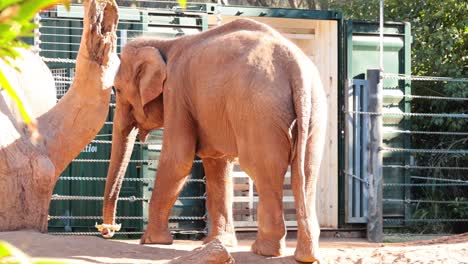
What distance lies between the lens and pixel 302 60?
22.5 feet

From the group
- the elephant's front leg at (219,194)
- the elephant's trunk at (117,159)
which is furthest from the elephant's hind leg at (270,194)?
the elephant's trunk at (117,159)

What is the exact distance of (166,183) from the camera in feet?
Result: 25.3

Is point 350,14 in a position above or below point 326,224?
above

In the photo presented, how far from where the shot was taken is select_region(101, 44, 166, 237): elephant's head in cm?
822

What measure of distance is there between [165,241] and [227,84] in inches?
61.0

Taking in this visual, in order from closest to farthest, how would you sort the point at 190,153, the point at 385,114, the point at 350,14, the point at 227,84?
the point at 227,84 → the point at 190,153 → the point at 385,114 → the point at 350,14

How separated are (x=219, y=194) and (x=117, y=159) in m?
1.02

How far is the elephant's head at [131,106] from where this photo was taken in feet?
27.0

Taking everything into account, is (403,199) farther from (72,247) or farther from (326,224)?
(72,247)

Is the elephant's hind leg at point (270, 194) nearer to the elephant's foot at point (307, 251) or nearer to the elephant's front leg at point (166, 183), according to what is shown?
the elephant's foot at point (307, 251)

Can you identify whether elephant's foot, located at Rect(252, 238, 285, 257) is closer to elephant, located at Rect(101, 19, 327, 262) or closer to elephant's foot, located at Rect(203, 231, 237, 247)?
elephant, located at Rect(101, 19, 327, 262)

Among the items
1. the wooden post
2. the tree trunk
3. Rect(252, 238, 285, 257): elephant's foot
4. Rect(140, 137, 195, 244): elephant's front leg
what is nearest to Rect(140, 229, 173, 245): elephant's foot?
Rect(140, 137, 195, 244): elephant's front leg

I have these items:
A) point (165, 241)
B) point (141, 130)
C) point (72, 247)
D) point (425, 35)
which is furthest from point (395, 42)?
point (72, 247)

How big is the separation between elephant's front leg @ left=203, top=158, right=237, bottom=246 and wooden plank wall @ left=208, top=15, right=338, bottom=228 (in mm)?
2966
